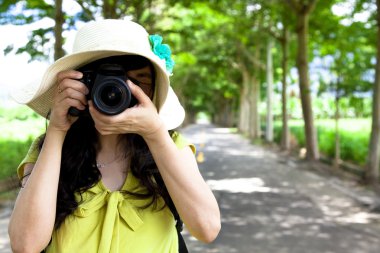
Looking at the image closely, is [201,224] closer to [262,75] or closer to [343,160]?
[343,160]

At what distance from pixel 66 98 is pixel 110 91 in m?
0.16

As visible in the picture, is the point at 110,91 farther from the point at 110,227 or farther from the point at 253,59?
the point at 253,59

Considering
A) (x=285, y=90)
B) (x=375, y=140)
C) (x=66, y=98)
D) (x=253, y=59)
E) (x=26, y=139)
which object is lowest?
(x=375, y=140)

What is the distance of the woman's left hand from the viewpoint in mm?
1256

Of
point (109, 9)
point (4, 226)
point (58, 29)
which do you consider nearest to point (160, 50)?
point (58, 29)

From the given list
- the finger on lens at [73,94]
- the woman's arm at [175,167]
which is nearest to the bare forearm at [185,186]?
the woman's arm at [175,167]

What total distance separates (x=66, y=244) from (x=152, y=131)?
1.34 ft

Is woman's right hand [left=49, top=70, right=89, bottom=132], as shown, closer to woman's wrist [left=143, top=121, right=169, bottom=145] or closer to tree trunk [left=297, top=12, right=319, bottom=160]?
woman's wrist [left=143, top=121, right=169, bottom=145]

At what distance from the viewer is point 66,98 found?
4.36 feet

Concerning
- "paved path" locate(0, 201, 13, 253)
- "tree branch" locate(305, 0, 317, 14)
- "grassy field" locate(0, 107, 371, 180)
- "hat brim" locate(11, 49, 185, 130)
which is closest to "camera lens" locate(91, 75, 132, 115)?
"hat brim" locate(11, 49, 185, 130)

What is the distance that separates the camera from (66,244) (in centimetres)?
135

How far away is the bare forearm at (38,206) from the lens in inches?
51.7

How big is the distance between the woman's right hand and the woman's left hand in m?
0.07

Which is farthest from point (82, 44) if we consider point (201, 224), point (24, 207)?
point (201, 224)
